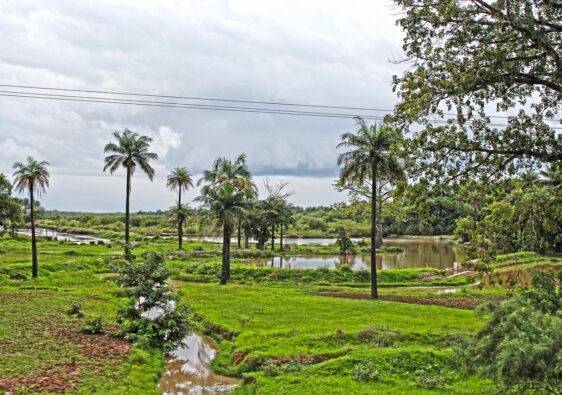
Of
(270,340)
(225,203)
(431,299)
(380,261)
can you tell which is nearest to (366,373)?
(270,340)

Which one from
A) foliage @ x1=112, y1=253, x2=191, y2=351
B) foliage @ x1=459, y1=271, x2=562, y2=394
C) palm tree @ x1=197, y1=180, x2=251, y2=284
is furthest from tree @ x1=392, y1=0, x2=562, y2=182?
palm tree @ x1=197, y1=180, x2=251, y2=284

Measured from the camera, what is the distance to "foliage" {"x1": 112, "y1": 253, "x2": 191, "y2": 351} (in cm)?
2616

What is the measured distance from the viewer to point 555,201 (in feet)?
53.2

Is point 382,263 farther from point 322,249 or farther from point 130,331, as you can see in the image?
point 130,331

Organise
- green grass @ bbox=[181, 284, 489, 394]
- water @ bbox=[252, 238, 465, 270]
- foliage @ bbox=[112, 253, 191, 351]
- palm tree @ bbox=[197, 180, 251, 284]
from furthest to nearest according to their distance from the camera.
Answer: water @ bbox=[252, 238, 465, 270], palm tree @ bbox=[197, 180, 251, 284], foliage @ bbox=[112, 253, 191, 351], green grass @ bbox=[181, 284, 489, 394]

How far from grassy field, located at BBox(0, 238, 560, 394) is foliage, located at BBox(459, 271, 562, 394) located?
6.79ft

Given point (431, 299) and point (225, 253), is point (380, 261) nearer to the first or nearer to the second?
point (225, 253)

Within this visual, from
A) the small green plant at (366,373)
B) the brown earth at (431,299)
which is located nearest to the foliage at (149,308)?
the small green plant at (366,373)

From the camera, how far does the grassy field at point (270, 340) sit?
19.3 metres

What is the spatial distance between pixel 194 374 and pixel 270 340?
4.00m

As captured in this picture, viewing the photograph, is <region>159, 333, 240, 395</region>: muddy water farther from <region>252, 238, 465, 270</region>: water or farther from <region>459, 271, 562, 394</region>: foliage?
<region>252, 238, 465, 270</region>: water

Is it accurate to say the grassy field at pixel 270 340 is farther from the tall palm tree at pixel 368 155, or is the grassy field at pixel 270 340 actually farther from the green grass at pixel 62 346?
the tall palm tree at pixel 368 155

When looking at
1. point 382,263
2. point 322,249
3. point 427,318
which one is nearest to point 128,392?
point 427,318

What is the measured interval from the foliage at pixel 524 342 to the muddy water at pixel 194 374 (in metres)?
10.2
